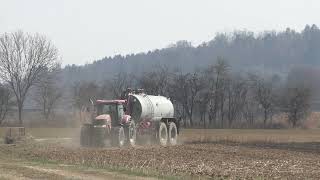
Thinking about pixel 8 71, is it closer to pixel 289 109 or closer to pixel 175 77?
pixel 175 77

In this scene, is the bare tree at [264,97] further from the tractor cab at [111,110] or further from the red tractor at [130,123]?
the tractor cab at [111,110]

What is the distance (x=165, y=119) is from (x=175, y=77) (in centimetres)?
7973

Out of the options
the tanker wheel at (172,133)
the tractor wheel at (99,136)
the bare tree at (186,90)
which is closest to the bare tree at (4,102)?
the bare tree at (186,90)

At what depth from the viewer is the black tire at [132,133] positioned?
34875mm

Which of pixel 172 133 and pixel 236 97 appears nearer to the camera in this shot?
pixel 172 133

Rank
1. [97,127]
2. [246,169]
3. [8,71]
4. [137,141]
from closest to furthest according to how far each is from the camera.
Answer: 1. [246,169]
2. [97,127]
3. [137,141]
4. [8,71]

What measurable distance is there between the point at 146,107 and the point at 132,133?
7.22 feet

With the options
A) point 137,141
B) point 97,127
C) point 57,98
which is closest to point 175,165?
point 97,127

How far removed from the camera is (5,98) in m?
104

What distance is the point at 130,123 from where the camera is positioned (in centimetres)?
3494

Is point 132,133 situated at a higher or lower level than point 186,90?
lower

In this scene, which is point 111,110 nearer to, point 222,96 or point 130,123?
point 130,123

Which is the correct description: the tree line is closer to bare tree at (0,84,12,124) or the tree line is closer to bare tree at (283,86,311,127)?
bare tree at (283,86,311,127)

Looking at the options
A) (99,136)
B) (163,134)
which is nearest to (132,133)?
(99,136)
